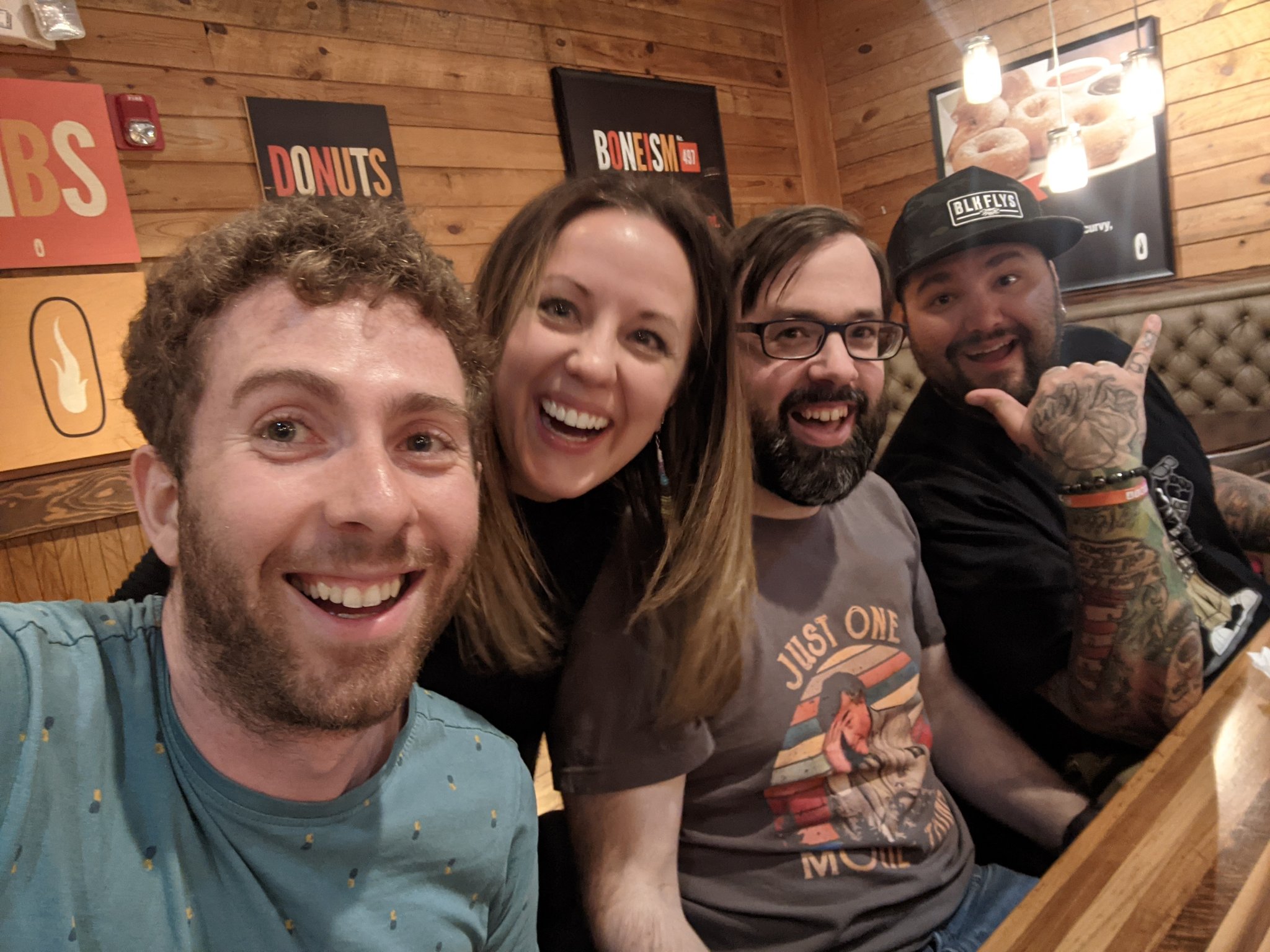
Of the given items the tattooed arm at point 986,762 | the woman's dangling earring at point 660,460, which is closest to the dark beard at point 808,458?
the woman's dangling earring at point 660,460

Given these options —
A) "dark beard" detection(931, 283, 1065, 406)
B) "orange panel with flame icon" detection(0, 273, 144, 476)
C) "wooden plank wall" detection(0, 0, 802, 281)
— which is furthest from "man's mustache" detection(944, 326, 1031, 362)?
"orange panel with flame icon" detection(0, 273, 144, 476)

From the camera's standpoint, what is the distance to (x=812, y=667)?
1.16m

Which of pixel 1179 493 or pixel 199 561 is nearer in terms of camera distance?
pixel 199 561

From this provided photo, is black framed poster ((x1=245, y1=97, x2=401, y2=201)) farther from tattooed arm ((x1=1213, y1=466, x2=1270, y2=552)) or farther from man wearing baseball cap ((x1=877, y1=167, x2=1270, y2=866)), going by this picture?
tattooed arm ((x1=1213, y1=466, x2=1270, y2=552))

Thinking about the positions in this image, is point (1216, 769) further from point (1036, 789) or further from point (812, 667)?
point (812, 667)

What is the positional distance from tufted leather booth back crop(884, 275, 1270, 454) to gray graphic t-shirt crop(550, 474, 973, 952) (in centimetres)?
129

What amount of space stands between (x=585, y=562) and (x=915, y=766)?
2.01ft

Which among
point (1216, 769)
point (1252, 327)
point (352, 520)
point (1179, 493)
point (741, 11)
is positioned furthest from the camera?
point (741, 11)

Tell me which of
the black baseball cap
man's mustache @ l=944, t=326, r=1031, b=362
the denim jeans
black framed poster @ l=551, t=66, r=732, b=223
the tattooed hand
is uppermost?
Result: black framed poster @ l=551, t=66, r=732, b=223

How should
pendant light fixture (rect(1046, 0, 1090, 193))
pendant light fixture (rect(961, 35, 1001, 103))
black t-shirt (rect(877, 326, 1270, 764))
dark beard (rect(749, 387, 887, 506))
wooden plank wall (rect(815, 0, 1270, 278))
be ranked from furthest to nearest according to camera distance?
wooden plank wall (rect(815, 0, 1270, 278))
pendant light fixture (rect(1046, 0, 1090, 193))
pendant light fixture (rect(961, 35, 1001, 103))
black t-shirt (rect(877, 326, 1270, 764))
dark beard (rect(749, 387, 887, 506))

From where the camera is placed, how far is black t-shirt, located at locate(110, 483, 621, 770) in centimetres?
104

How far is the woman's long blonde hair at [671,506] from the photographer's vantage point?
1.04 metres

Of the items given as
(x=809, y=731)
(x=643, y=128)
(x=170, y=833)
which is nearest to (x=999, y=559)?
(x=809, y=731)

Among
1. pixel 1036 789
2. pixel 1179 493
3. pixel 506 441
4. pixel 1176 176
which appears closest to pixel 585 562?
pixel 506 441
